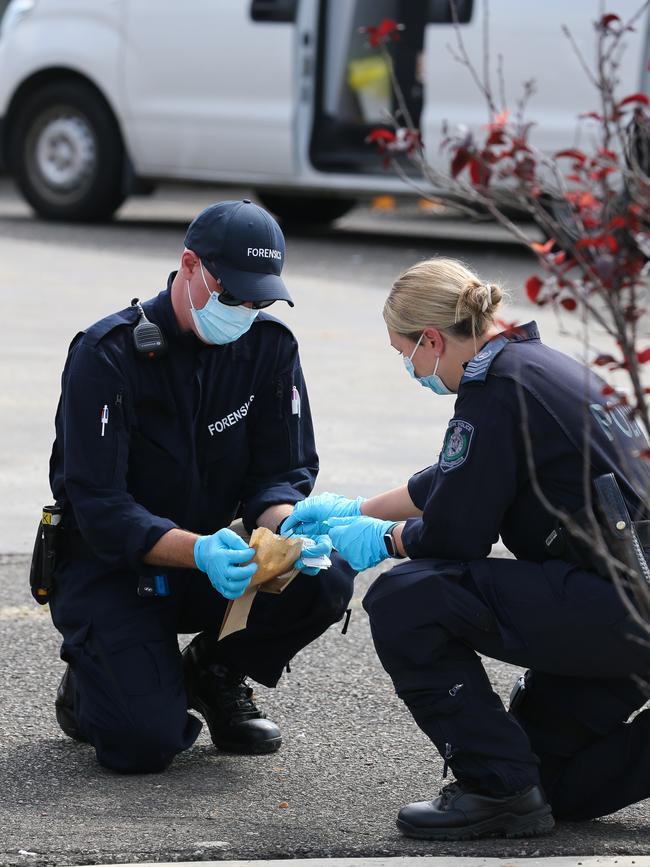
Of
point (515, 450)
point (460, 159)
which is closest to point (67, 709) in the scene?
point (515, 450)

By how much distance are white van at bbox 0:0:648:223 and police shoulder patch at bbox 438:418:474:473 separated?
677cm

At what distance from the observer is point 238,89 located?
34.7 ft

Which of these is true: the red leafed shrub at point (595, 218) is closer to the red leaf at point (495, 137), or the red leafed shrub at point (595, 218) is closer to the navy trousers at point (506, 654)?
the red leaf at point (495, 137)

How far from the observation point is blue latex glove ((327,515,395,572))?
11.4ft

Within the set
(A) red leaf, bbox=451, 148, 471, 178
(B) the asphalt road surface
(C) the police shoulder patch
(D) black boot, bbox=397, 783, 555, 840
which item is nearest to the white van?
(B) the asphalt road surface

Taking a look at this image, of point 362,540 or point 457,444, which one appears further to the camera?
point 362,540

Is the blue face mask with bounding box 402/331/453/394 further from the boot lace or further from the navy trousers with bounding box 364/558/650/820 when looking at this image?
the boot lace

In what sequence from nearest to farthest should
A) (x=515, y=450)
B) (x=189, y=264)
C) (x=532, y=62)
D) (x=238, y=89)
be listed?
(x=515, y=450), (x=189, y=264), (x=532, y=62), (x=238, y=89)

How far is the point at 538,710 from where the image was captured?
3.47m

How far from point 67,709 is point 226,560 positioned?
0.59m

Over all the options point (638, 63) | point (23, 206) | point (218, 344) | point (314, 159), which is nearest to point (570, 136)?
point (638, 63)

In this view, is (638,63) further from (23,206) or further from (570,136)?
(23,206)

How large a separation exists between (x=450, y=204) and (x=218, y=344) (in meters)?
Answer: 0.96

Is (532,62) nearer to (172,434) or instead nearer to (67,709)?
(172,434)
